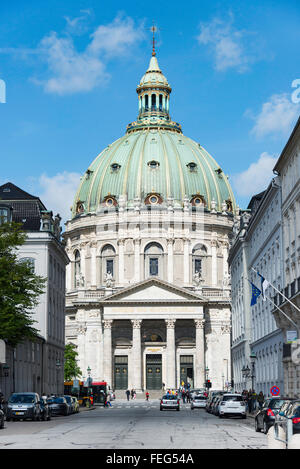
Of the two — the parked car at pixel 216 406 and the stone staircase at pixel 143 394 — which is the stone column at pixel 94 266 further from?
the parked car at pixel 216 406

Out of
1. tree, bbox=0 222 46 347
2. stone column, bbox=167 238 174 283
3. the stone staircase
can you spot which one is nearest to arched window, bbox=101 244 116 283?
stone column, bbox=167 238 174 283

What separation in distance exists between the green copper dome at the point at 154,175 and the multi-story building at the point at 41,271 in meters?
57.7

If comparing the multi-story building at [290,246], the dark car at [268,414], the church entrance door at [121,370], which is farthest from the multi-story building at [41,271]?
the church entrance door at [121,370]

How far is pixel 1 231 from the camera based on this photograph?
176 ft

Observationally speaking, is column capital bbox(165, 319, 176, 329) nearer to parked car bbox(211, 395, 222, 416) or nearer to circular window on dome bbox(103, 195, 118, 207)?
circular window on dome bbox(103, 195, 118, 207)

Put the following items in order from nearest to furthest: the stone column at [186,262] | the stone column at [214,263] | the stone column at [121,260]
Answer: the stone column at [186,262] < the stone column at [214,263] < the stone column at [121,260]

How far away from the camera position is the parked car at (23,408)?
45.8m

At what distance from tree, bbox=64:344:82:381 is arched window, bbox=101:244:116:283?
692 inches

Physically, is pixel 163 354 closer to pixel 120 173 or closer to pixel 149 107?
pixel 120 173

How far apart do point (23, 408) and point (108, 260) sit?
97151 mm

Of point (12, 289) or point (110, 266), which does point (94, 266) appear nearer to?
point (110, 266)

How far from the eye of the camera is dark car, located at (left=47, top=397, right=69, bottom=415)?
56125 mm

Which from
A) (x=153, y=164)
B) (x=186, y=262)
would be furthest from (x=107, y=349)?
(x=153, y=164)

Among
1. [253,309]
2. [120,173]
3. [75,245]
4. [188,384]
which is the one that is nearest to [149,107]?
[120,173]
